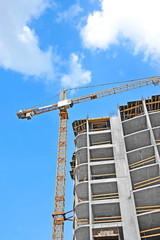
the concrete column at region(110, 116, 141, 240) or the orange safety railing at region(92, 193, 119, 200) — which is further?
the orange safety railing at region(92, 193, 119, 200)

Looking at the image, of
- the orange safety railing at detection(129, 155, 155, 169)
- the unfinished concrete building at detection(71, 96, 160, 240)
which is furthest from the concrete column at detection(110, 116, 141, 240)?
the orange safety railing at detection(129, 155, 155, 169)

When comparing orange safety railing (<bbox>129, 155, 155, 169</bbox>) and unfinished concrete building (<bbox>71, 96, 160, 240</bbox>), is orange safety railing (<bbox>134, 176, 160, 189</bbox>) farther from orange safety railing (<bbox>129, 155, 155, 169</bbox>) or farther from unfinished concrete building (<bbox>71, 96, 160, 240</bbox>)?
orange safety railing (<bbox>129, 155, 155, 169</bbox>)

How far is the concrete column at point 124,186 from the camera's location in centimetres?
3195

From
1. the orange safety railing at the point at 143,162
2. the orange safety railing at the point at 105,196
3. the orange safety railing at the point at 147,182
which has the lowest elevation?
the orange safety railing at the point at 105,196

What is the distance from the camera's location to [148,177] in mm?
35938

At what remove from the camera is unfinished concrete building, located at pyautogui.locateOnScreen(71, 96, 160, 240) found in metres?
32.8

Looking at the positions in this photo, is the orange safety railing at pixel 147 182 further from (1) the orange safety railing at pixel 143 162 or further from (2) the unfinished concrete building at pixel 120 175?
(1) the orange safety railing at pixel 143 162

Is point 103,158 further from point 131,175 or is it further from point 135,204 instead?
point 135,204

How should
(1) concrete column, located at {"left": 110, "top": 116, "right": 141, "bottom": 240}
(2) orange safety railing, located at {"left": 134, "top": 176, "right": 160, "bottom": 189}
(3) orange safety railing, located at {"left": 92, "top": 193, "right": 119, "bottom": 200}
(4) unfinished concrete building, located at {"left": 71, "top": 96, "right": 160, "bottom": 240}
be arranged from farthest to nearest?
(3) orange safety railing, located at {"left": 92, "top": 193, "right": 119, "bottom": 200}
(2) orange safety railing, located at {"left": 134, "top": 176, "right": 160, "bottom": 189}
(4) unfinished concrete building, located at {"left": 71, "top": 96, "right": 160, "bottom": 240}
(1) concrete column, located at {"left": 110, "top": 116, "right": 141, "bottom": 240}

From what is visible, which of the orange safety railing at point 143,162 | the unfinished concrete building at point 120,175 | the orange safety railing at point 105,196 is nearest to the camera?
the unfinished concrete building at point 120,175

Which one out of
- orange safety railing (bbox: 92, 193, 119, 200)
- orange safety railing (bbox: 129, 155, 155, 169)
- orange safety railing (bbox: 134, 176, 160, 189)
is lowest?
orange safety railing (bbox: 92, 193, 119, 200)

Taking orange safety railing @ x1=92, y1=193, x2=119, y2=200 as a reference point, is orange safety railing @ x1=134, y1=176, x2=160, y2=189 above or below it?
above

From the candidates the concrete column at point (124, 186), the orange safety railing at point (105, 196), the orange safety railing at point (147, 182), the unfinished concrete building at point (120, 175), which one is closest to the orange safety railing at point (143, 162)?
the unfinished concrete building at point (120, 175)

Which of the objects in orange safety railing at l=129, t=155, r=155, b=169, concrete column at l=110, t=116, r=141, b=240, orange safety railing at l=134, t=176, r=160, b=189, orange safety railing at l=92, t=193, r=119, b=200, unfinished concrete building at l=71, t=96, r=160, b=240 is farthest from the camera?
orange safety railing at l=129, t=155, r=155, b=169
